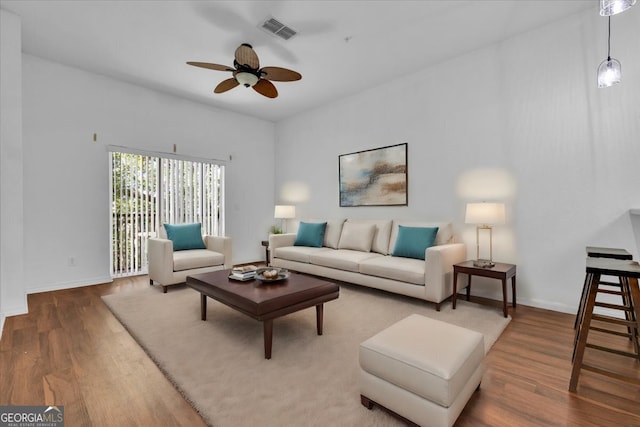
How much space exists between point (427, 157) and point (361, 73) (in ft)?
4.96

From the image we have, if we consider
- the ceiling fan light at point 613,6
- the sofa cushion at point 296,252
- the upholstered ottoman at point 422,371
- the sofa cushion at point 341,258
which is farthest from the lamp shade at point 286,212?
the ceiling fan light at point 613,6

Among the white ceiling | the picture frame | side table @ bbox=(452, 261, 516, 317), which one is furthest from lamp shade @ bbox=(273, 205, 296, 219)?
side table @ bbox=(452, 261, 516, 317)

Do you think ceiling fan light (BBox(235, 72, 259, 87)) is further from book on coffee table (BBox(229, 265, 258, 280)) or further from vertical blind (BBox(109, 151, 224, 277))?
vertical blind (BBox(109, 151, 224, 277))

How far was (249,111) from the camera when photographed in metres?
5.66

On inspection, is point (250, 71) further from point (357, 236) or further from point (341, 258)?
point (357, 236)

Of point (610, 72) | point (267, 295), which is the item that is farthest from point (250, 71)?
point (610, 72)

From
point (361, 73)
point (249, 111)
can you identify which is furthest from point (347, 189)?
point (249, 111)

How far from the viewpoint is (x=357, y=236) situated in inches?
169

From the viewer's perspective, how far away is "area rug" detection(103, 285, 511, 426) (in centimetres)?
154

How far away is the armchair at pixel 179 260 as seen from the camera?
3682mm

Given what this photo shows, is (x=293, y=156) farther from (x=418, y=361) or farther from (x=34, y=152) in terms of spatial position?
(x=418, y=361)

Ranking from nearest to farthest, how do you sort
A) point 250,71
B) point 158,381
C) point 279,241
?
point 158,381
point 250,71
point 279,241

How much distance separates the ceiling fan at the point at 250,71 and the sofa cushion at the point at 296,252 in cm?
224

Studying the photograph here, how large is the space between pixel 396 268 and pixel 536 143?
203 cm
